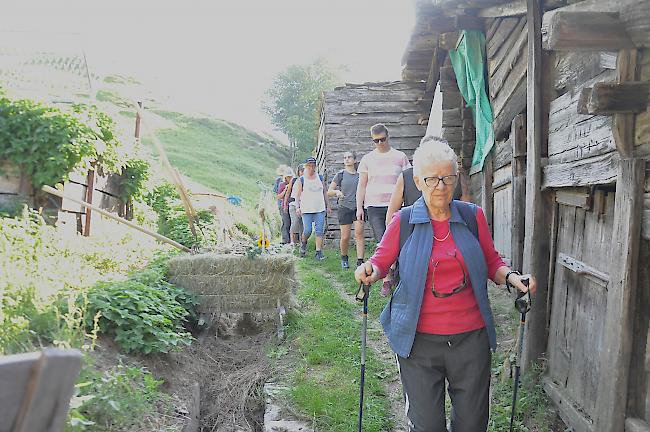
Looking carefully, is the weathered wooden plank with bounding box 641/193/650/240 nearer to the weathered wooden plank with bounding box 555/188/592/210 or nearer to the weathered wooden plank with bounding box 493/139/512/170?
the weathered wooden plank with bounding box 555/188/592/210

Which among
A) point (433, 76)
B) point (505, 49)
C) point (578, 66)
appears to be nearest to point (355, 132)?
point (433, 76)

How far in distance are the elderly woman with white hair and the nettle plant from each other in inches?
256

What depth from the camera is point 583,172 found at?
3.82 meters

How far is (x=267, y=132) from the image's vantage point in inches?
1929

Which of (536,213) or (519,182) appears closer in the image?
(536,213)

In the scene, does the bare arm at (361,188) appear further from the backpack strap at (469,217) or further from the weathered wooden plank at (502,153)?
the backpack strap at (469,217)

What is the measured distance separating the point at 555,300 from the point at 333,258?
658cm

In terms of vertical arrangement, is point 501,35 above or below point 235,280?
above

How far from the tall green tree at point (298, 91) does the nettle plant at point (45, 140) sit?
107 feet

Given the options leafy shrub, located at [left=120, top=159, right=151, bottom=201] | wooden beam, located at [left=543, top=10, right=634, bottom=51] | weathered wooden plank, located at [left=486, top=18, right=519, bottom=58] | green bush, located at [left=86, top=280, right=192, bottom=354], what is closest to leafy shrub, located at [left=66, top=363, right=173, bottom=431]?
green bush, located at [left=86, top=280, right=192, bottom=354]

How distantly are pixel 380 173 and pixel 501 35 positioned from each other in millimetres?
2081

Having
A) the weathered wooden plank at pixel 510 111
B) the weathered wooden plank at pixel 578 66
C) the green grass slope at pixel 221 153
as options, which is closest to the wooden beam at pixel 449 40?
the weathered wooden plank at pixel 510 111

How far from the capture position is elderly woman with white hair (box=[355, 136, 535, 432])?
2949 mm

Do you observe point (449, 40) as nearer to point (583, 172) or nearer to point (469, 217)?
point (583, 172)
